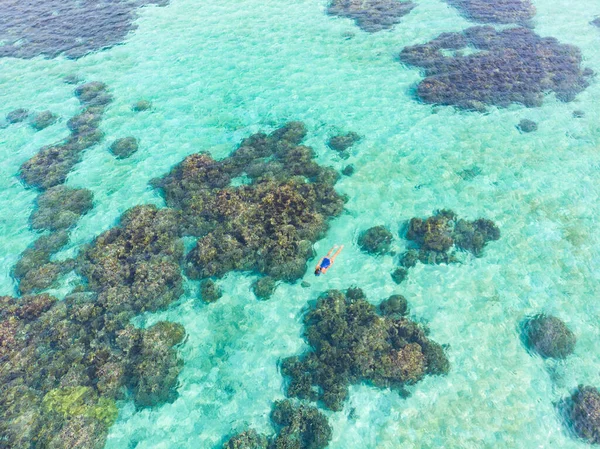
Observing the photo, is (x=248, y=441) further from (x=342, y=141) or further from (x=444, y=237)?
(x=342, y=141)

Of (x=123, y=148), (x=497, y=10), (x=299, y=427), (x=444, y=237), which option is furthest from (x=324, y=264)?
(x=497, y=10)

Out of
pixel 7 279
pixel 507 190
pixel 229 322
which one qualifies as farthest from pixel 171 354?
pixel 507 190

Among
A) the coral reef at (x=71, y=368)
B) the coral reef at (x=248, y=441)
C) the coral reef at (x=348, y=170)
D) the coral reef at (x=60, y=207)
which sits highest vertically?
the coral reef at (x=348, y=170)

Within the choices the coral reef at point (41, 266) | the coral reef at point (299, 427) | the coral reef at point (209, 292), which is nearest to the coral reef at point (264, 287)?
the coral reef at point (209, 292)

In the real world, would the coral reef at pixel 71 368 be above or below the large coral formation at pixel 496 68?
below

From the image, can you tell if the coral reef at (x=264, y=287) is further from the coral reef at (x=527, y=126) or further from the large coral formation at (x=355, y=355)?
the coral reef at (x=527, y=126)

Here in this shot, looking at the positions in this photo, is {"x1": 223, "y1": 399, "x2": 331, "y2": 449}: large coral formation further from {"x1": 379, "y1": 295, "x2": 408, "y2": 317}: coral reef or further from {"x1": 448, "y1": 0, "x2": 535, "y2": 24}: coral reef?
{"x1": 448, "y1": 0, "x2": 535, "y2": 24}: coral reef
